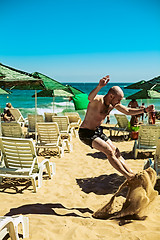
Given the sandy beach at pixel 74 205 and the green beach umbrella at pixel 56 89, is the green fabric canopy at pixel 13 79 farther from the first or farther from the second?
the sandy beach at pixel 74 205

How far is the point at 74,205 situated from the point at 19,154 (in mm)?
1402

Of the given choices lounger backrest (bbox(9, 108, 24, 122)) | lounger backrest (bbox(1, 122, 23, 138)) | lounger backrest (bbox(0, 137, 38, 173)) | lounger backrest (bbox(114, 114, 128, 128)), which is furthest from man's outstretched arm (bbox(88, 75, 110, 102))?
lounger backrest (bbox(9, 108, 24, 122))

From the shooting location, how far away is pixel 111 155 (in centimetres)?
315

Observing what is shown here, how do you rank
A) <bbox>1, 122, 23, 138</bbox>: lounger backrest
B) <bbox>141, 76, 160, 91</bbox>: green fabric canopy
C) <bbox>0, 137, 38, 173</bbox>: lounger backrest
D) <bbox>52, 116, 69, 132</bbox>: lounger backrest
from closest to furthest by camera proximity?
<bbox>0, 137, 38, 173</bbox>: lounger backrest, <bbox>1, 122, 23, 138</bbox>: lounger backrest, <bbox>141, 76, 160, 91</bbox>: green fabric canopy, <bbox>52, 116, 69, 132</bbox>: lounger backrest

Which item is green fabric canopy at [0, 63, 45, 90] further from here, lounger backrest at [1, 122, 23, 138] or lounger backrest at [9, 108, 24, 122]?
lounger backrest at [9, 108, 24, 122]

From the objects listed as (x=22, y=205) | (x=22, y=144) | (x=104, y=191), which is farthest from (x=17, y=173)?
(x=104, y=191)

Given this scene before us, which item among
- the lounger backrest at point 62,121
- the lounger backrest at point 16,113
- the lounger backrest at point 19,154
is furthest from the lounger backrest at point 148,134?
the lounger backrest at point 16,113

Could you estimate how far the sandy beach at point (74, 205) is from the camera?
8.85 feet

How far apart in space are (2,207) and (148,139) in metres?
4.44

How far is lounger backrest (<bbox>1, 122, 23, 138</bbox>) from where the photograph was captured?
706 centimetres

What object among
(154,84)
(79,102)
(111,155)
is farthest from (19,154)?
(79,102)

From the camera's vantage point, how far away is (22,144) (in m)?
4.14

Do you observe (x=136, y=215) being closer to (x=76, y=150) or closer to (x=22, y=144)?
(x=22, y=144)

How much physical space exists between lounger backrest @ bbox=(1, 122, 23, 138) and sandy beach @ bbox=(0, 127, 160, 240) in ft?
6.04
